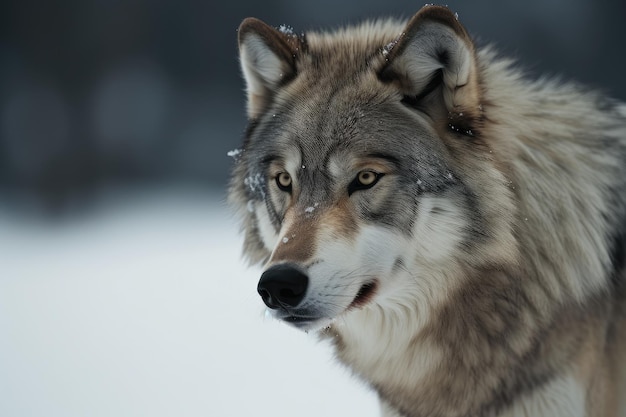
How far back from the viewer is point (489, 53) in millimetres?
2875

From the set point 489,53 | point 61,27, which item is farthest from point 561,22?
point 489,53

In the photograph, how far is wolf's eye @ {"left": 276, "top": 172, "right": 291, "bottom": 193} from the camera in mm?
2615

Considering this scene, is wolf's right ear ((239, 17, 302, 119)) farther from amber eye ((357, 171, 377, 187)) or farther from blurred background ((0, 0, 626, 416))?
blurred background ((0, 0, 626, 416))

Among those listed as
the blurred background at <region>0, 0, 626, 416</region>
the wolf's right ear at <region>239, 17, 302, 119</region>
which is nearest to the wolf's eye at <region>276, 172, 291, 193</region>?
the wolf's right ear at <region>239, 17, 302, 119</region>

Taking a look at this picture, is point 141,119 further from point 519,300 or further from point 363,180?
point 519,300

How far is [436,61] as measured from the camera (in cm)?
247

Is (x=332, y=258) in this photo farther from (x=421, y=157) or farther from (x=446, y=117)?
(x=446, y=117)

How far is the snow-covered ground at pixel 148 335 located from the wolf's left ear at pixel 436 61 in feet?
3.15

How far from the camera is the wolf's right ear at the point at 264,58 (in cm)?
279

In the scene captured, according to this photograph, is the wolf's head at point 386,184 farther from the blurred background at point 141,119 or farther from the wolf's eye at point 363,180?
the blurred background at point 141,119

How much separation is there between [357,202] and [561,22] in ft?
29.6

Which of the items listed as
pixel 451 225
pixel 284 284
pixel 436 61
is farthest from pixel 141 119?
pixel 284 284

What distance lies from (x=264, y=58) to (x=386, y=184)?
0.78m

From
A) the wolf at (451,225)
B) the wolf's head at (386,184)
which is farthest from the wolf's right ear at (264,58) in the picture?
the wolf's head at (386,184)
